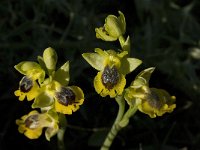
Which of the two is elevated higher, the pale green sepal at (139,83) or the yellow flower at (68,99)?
the pale green sepal at (139,83)

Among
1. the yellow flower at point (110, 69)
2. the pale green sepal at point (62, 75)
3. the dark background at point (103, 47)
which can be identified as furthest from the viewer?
the dark background at point (103, 47)

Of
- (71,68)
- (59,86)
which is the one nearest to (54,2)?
(71,68)

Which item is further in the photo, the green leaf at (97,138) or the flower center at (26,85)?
the green leaf at (97,138)

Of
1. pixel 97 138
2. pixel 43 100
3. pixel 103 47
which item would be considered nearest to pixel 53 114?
pixel 43 100

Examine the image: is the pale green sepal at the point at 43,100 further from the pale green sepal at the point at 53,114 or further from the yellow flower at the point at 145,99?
the yellow flower at the point at 145,99

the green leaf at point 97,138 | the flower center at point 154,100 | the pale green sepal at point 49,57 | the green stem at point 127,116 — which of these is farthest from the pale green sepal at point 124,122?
the green leaf at point 97,138

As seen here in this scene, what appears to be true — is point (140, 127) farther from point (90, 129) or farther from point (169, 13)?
point (169, 13)

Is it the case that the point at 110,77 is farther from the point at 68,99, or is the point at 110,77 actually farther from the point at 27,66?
the point at 27,66
